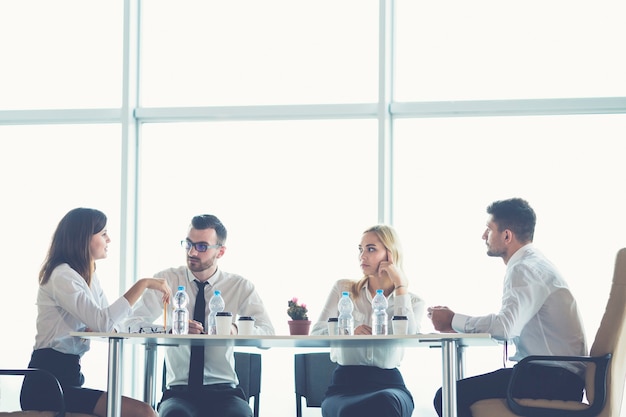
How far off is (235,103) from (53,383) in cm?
262

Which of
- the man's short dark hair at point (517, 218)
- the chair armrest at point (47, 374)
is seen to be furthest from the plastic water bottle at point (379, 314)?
the chair armrest at point (47, 374)

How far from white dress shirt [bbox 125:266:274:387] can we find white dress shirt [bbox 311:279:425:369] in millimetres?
345

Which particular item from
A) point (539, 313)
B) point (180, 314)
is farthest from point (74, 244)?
point (539, 313)

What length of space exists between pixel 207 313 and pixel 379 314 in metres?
0.91

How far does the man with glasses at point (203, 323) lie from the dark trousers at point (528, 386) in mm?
1042

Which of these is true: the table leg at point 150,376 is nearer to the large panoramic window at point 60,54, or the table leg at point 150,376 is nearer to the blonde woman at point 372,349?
the blonde woman at point 372,349

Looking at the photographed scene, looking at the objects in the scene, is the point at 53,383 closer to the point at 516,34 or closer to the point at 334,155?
the point at 334,155

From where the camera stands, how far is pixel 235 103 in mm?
5973

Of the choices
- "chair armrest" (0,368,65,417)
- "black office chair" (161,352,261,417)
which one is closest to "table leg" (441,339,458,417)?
"black office chair" (161,352,261,417)

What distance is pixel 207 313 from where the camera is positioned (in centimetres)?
460

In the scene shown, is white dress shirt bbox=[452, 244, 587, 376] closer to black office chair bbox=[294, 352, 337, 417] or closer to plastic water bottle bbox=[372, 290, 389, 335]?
plastic water bottle bbox=[372, 290, 389, 335]

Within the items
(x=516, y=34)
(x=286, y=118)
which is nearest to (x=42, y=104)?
(x=286, y=118)

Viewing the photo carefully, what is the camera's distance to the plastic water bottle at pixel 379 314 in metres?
4.18

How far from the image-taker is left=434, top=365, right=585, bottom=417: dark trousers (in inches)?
150
